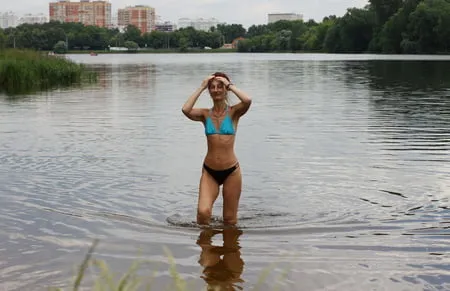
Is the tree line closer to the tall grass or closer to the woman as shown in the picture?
the tall grass

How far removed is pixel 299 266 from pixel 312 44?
550 ft

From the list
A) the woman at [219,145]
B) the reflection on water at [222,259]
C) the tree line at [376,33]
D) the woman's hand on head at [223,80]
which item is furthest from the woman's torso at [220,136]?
the tree line at [376,33]

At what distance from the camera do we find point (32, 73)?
37.5 metres

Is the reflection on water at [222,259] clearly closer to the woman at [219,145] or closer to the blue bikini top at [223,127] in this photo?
the woman at [219,145]

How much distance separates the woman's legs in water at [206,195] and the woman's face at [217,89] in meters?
0.88

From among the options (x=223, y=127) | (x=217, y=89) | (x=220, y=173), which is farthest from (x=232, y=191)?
(x=217, y=89)

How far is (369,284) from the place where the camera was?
6.35 m

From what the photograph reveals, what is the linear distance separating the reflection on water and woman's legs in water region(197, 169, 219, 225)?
223mm

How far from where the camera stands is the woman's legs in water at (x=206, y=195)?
8.05 metres

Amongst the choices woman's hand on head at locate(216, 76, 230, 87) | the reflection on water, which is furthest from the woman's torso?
the reflection on water

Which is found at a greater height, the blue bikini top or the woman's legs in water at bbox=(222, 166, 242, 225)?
the blue bikini top

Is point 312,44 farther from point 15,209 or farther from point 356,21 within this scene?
point 15,209

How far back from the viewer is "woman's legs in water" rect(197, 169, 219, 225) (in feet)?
26.4

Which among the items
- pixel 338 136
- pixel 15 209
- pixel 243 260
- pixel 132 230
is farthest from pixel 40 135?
pixel 243 260
